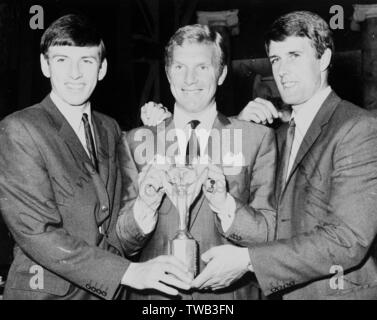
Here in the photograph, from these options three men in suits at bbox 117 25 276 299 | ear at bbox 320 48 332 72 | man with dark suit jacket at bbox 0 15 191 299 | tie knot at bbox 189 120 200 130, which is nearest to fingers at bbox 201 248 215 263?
three men in suits at bbox 117 25 276 299

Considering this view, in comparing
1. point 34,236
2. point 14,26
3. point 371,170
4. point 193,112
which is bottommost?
point 34,236

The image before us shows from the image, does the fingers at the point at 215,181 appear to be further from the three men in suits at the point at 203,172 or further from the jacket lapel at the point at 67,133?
the jacket lapel at the point at 67,133

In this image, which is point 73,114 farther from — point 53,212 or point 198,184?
point 198,184

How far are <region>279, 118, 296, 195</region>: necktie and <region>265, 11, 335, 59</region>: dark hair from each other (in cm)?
37

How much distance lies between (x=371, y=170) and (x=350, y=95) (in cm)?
43

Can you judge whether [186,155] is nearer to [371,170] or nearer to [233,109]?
[233,109]

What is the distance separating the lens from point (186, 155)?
2777 millimetres

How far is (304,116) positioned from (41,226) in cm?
134

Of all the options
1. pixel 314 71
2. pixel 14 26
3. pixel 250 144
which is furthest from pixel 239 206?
pixel 14 26

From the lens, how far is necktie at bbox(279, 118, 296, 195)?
2664mm

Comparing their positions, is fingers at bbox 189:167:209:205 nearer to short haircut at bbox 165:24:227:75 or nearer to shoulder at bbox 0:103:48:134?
short haircut at bbox 165:24:227:75

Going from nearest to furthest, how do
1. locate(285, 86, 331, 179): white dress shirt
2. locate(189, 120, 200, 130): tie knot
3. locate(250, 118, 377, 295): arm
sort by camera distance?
1. locate(250, 118, 377, 295): arm
2. locate(285, 86, 331, 179): white dress shirt
3. locate(189, 120, 200, 130): tie knot

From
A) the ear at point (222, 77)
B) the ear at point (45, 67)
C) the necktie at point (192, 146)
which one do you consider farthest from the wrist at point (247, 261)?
the ear at point (45, 67)

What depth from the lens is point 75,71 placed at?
2.75 meters
